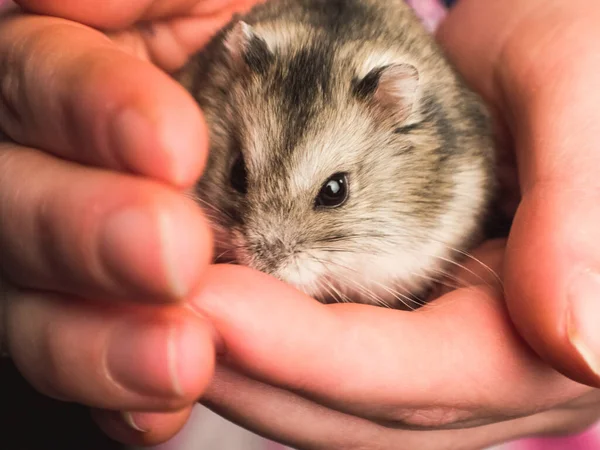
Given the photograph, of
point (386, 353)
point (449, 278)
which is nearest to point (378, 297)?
point (449, 278)

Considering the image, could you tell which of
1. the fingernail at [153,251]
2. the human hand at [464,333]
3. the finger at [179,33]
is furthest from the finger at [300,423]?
the finger at [179,33]

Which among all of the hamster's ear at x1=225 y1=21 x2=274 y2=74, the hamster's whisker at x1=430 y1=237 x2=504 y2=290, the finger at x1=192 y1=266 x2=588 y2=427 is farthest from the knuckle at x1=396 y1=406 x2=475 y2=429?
the hamster's ear at x1=225 y1=21 x2=274 y2=74

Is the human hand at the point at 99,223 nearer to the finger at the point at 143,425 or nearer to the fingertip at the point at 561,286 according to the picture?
the finger at the point at 143,425

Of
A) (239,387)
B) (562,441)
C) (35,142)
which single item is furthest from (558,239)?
(562,441)

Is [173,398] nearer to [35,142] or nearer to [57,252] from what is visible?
[57,252]

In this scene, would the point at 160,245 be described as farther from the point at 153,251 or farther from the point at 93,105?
the point at 93,105

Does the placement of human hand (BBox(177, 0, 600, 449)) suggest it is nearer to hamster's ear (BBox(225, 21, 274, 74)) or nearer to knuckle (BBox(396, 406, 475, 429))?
knuckle (BBox(396, 406, 475, 429))

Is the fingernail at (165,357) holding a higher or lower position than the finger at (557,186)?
lower
